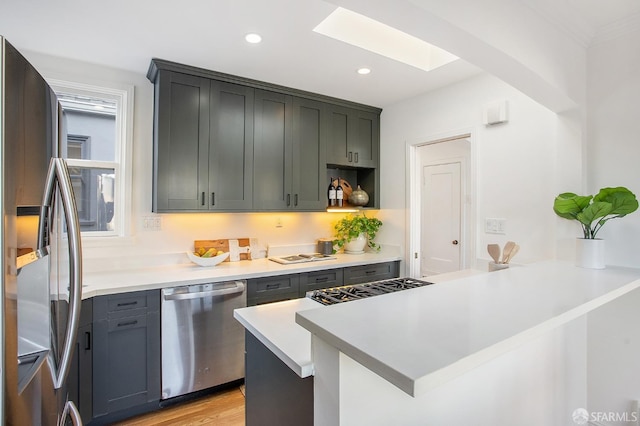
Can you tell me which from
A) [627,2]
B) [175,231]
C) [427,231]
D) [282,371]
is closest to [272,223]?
[175,231]

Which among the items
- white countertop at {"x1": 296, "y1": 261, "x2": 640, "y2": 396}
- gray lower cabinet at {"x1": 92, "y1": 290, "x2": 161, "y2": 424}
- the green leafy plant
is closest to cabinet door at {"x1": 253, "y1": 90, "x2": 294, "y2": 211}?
gray lower cabinet at {"x1": 92, "y1": 290, "x2": 161, "y2": 424}

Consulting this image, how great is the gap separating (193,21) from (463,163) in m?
3.62

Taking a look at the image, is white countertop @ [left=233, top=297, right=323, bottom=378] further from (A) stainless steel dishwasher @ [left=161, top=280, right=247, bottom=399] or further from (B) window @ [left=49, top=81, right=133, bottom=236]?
(B) window @ [left=49, top=81, right=133, bottom=236]

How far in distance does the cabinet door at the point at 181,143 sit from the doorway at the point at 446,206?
256 centimetres

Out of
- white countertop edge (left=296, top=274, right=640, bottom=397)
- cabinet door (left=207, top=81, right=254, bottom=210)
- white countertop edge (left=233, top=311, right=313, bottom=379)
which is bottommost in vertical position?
white countertop edge (left=233, top=311, right=313, bottom=379)

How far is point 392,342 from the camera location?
735mm

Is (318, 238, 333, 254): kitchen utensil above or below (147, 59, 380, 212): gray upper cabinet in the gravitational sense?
below

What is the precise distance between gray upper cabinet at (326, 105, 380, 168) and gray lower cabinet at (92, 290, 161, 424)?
2.12 metres

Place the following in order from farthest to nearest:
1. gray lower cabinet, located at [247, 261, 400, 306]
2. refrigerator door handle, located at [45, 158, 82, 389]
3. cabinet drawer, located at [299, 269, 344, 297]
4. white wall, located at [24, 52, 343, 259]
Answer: cabinet drawer, located at [299, 269, 344, 297] < gray lower cabinet, located at [247, 261, 400, 306] < white wall, located at [24, 52, 343, 259] < refrigerator door handle, located at [45, 158, 82, 389]

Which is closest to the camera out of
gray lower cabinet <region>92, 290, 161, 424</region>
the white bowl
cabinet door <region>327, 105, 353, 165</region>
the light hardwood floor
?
gray lower cabinet <region>92, 290, 161, 424</region>

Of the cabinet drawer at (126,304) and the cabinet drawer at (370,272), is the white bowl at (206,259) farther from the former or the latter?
the cabinet drawer at (370,272)

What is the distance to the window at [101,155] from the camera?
2.51m

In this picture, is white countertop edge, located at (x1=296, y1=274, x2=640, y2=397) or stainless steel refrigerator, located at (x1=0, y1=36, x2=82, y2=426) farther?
stainless steel refrigerator, located at (x1=0, y1=36, x2=82, y2=426)

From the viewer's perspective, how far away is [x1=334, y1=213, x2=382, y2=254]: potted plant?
3492mm
